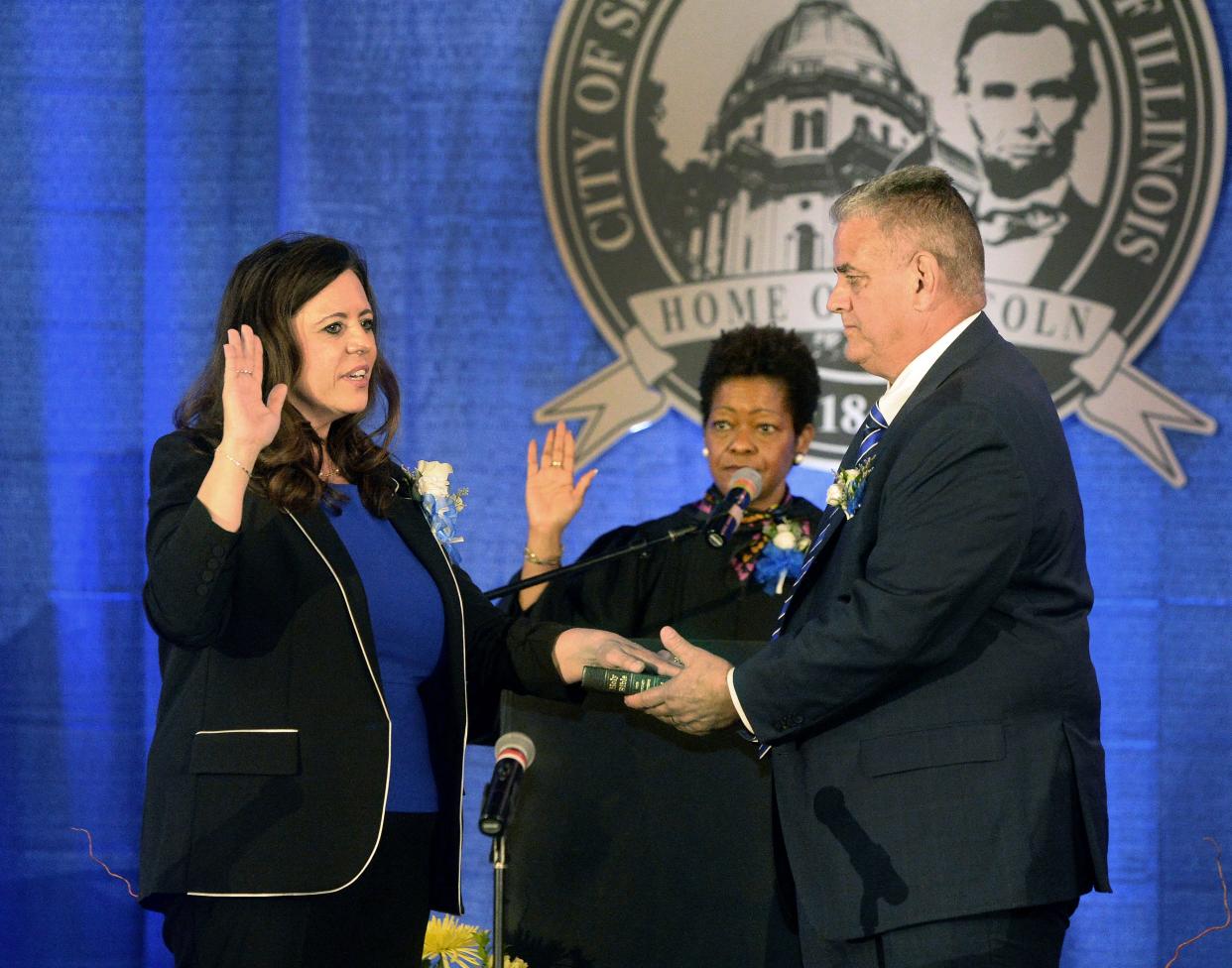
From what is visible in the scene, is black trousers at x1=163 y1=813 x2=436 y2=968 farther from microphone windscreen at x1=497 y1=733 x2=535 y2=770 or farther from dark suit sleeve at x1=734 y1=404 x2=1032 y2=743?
dark suit sleeve at x1=734 y1=404 x2=1032 y2=743

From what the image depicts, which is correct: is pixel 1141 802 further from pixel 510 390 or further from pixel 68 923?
pixel 68 923

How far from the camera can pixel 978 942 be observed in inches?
78.5

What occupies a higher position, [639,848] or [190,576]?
[190,576]

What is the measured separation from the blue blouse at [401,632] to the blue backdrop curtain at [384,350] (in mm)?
1751

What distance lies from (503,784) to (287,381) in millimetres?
731

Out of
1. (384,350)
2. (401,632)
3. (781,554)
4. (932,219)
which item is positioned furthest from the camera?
(384,350)

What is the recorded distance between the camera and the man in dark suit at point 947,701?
2.00 meters

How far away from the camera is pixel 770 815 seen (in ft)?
7.66

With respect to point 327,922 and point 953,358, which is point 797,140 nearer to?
point 953,358

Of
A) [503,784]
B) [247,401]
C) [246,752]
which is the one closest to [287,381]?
[247,401]

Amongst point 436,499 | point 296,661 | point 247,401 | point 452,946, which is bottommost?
point 452,946

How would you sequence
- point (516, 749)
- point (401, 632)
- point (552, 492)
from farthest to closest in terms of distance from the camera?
point (552, 492)
point (401, 632)
point (516, 749)

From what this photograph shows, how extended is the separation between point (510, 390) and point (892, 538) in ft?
6.85

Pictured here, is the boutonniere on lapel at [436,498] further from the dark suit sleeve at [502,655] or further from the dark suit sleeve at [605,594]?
the dark suit sleeve at [605,594]
